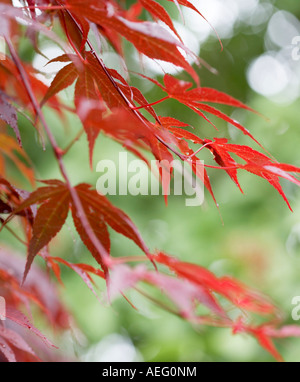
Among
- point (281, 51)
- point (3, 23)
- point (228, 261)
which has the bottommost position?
point (3, 23)

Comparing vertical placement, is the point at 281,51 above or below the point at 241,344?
above

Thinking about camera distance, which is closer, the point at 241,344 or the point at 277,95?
the point at 241,344

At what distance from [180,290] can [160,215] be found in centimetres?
153

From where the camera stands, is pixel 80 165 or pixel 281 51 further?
pixel 281 51

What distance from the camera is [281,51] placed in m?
2.36

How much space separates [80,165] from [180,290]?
1412 millimetres
